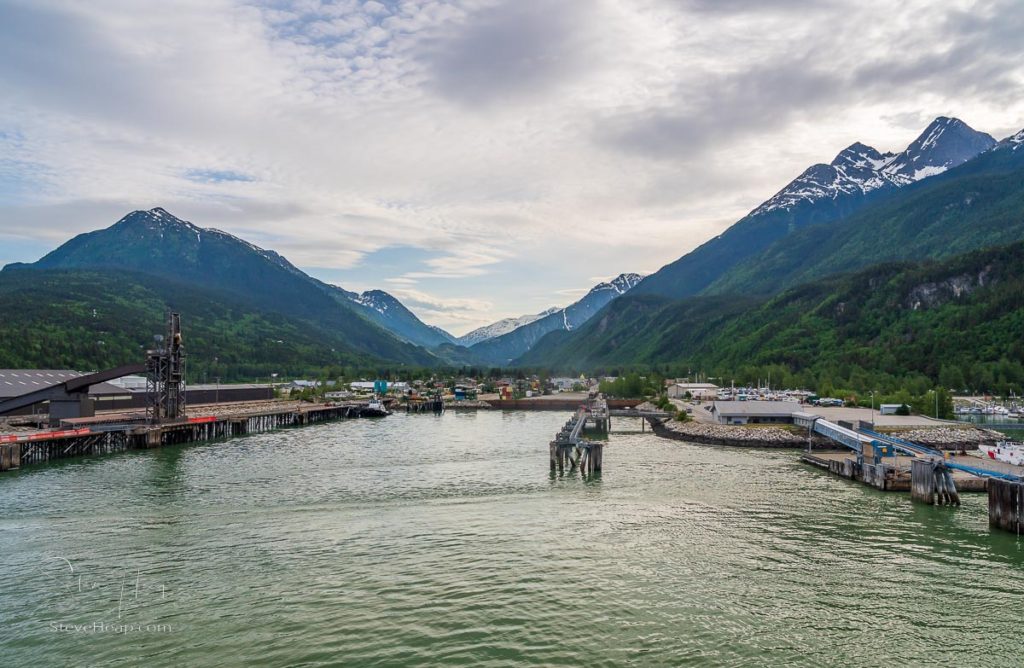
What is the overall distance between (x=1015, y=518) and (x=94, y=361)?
7212 inches

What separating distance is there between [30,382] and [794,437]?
104 m

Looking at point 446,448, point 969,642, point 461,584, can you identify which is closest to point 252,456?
point 446,448

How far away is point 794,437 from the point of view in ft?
229

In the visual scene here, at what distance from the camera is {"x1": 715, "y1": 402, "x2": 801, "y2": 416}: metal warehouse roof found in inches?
3270

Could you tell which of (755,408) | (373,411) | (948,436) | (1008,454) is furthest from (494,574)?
(373,411)

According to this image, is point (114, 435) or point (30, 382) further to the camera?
point (30, 382)

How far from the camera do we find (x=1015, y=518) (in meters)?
32.5

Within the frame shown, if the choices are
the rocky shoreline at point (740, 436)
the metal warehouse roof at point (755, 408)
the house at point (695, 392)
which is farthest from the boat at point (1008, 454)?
the house at point (695, 392)

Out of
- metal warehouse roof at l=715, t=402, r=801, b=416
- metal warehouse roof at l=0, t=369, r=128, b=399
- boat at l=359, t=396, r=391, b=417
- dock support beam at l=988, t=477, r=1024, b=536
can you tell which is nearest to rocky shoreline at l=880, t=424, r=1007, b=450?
metal warehouse roof at l=715, t=402, r=801, b=416

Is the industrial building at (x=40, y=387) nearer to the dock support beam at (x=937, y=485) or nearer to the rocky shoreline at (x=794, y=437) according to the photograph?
the rocky shoreline at (x=794, y=437)

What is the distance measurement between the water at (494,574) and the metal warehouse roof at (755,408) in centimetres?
3700

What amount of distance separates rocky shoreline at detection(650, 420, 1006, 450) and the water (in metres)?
22.8

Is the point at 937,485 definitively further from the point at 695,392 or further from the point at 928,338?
the point at 928,338

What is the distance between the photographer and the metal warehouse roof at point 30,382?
84688 mm
